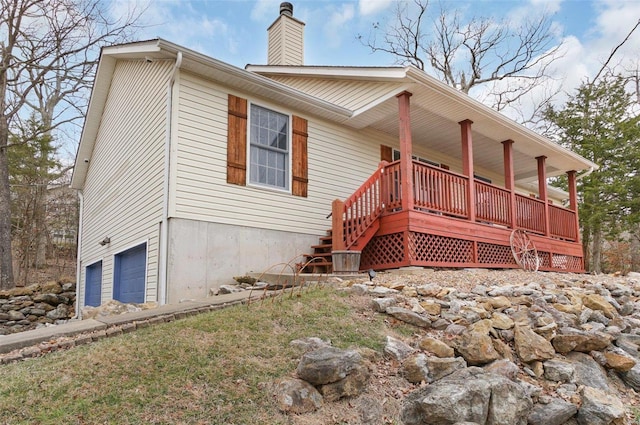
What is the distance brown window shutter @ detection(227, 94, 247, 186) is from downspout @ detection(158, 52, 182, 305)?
0.97 m

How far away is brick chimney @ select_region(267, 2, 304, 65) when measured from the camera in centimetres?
1098

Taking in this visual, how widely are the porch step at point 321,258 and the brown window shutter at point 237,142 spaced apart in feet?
5.87

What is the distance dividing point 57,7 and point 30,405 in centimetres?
1572

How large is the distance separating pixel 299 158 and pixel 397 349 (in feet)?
17.2

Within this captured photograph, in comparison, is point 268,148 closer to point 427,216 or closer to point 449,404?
point 427,216

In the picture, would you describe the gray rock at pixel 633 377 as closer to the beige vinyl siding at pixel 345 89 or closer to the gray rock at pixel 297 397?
the gray rock at pixel 297 397

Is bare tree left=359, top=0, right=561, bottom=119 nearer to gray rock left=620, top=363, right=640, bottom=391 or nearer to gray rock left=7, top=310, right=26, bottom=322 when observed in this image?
gray rock left=7, top=310, right=26, bottom=322

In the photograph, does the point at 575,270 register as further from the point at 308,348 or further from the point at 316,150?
the point at 308,348

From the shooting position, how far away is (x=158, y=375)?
3041 mm

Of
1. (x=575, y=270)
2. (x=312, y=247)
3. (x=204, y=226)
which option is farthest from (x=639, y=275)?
(x=204, y=226)

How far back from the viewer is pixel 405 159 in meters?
7.42

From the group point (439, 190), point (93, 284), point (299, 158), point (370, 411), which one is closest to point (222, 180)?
point (299, 158)

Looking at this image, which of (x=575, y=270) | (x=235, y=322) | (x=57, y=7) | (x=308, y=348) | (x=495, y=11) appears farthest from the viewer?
(x=495, y=11)

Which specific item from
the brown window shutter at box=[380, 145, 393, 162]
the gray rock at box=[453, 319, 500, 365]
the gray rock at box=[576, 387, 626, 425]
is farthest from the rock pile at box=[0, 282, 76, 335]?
the gray rock at box=[576, 387, 626, 425]
